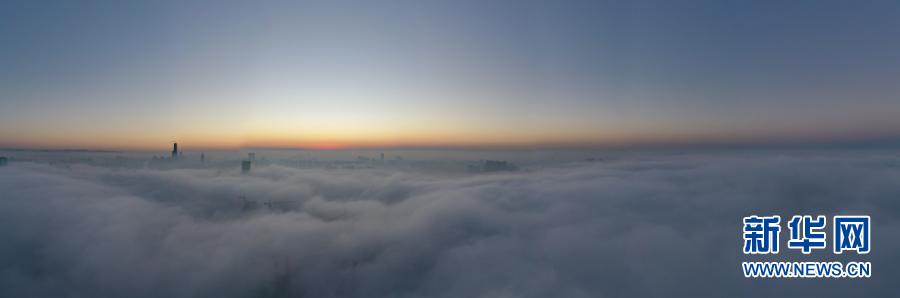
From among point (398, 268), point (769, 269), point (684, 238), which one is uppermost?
point (769, 269)

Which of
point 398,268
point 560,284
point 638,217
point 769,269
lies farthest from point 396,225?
point 769,269

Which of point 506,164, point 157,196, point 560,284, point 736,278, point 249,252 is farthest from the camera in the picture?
point 506,164

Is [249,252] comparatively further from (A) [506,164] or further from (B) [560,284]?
(A) [506,164]

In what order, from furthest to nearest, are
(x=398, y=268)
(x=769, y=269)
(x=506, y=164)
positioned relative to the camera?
1. (x=506, y=164)
2. (x=398, y=268)
3. (x=769, y=269)

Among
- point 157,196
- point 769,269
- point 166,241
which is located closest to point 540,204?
point 769,269

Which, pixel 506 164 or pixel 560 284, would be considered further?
pixel 506 164

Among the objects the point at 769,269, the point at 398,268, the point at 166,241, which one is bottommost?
the point at 398,268

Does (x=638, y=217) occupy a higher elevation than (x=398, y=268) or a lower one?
higher

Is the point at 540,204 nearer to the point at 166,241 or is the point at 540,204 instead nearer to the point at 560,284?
the point at 560,284

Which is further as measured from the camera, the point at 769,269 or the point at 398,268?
the point at 398,268
